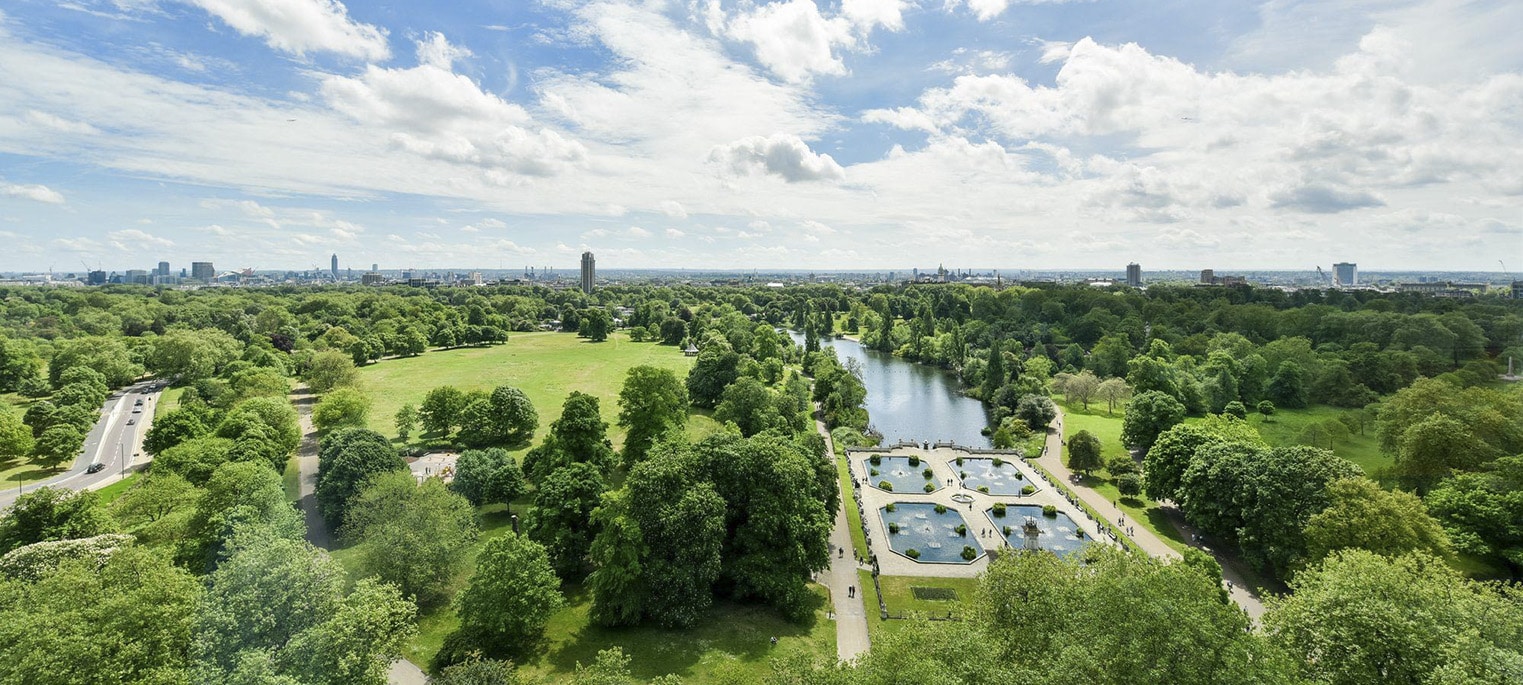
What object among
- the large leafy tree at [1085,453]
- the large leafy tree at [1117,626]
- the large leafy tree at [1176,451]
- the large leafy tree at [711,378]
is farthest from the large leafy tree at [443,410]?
the large leafy tree at [1176,451]

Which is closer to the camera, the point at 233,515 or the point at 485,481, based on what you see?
the point at 233,515

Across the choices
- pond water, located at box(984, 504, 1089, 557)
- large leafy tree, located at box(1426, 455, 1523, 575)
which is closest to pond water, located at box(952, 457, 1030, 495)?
pond water, located at box(984, 504, 1089, 557)

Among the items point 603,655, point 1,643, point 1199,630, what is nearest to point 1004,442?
point 1199,630

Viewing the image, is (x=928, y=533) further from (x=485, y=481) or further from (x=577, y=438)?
(x=485, y=481)

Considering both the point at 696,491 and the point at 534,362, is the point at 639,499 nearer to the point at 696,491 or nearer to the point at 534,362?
the point at 696,491

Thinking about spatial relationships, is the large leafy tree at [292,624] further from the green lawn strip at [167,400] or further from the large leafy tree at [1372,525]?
the green lawn strip at [167,400]

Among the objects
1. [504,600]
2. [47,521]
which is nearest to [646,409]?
[504,600]
